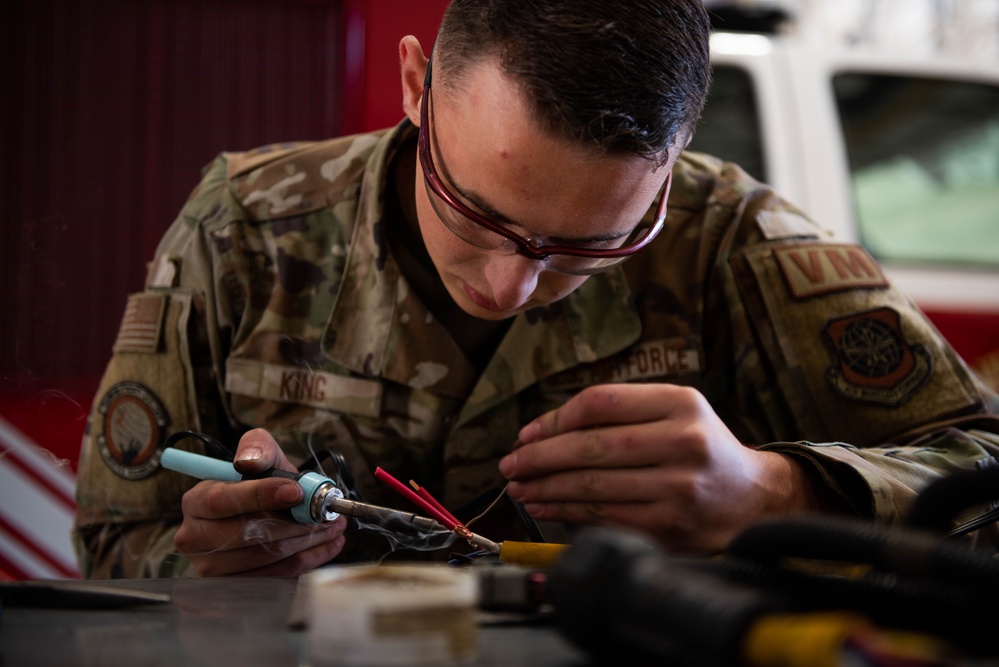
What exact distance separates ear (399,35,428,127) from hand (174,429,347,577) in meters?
0.48

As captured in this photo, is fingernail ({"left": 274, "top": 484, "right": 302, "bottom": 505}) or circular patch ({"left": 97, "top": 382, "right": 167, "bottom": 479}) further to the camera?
circular patch ({"left": 97, "top": 382, "right": 167, "bottom": 479})

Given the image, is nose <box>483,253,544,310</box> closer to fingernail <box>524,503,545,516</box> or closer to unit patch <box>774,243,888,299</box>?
fingernail <box>524,503,545,516</box>

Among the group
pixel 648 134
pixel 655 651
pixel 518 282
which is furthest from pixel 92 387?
pixel 655 651

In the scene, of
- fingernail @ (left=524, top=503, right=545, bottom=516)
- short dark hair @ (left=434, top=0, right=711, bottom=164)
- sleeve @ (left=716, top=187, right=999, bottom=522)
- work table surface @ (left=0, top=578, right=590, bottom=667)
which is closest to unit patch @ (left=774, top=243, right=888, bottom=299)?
sleeve @ (left=716, top=187, right=999, bottom=522)

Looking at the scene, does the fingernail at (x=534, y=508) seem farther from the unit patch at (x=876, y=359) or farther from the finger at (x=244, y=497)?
the unit patch at (x=876, y=359)

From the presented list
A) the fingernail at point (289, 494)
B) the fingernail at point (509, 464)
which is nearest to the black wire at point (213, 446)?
the fingernail at point (289, 494)

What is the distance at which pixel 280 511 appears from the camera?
972 mm

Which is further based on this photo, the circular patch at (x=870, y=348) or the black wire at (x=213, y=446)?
the circular patch at (x=870, y=348)

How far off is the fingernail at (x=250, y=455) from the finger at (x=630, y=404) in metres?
0.33

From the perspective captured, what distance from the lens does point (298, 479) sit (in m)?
0.96

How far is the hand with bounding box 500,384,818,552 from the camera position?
0.93 meters

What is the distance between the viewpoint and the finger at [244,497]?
0.94 m

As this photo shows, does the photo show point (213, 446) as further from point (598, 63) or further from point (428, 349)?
point (598, 63)

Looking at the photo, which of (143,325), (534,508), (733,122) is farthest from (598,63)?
(733,122)
